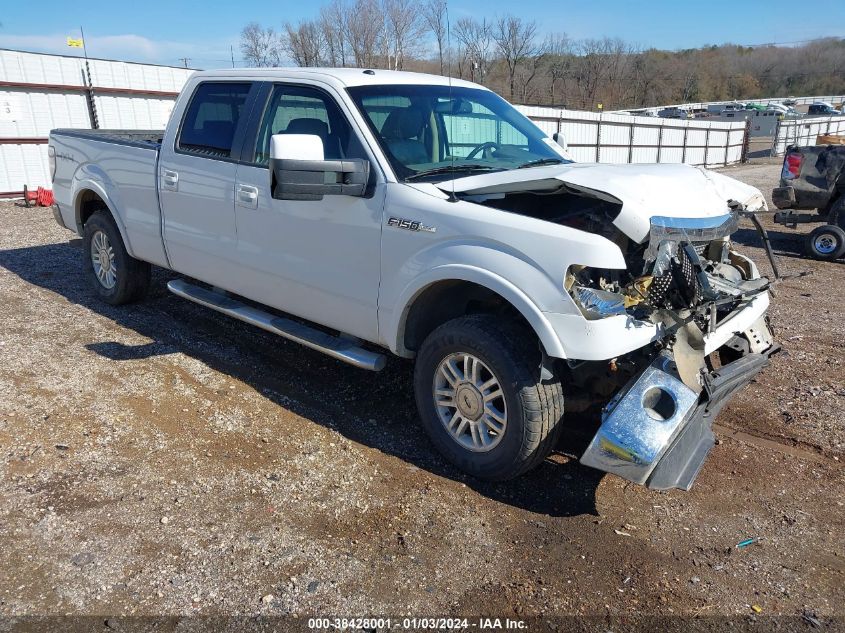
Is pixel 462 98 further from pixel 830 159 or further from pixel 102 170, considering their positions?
pixel 830 159

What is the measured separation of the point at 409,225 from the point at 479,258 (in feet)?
1.67

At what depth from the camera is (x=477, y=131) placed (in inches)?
183

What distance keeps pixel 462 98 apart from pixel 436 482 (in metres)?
2.72

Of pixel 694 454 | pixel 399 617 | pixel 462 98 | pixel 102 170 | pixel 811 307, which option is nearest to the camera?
pixel 399 617

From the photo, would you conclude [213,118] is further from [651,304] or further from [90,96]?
[90,96]

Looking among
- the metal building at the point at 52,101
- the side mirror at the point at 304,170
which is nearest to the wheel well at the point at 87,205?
the side mirror at the point at 304,170

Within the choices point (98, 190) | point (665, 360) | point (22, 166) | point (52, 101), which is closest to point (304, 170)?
point (665, 360)

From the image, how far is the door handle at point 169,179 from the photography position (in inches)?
202

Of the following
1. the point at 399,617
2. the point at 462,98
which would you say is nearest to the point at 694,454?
the point at 399,617

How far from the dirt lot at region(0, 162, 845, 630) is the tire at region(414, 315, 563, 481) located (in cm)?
20

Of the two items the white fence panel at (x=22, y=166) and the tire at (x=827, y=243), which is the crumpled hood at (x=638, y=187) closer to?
the tire at (x=827, y=243)

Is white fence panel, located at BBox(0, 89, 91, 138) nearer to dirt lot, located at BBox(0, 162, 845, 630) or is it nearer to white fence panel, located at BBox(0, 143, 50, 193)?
white fence panel, located at BBox(0, 143, 50, 193)

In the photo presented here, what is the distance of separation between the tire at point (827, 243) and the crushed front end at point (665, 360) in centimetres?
753

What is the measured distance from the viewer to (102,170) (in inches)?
236
